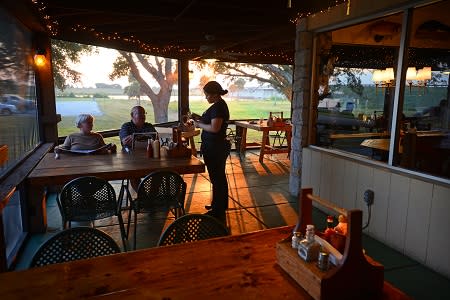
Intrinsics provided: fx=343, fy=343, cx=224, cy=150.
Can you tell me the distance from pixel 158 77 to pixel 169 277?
749cm

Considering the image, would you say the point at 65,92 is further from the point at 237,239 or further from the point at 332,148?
the point at 237,239

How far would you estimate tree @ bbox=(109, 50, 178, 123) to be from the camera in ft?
25.7

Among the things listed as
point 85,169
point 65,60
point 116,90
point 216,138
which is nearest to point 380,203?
point 216,138

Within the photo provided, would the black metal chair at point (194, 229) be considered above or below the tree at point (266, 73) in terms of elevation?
below

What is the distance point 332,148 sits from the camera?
14.4 ft

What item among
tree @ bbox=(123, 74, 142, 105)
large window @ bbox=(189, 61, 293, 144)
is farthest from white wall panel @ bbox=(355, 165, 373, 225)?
large window @ bbox=(189, 61, 293, 144)

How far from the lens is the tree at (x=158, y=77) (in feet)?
25.7

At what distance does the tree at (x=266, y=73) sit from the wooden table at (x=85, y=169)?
963cm

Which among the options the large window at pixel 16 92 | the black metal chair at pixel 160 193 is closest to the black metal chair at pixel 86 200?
the black metal chair at pixel 160 193

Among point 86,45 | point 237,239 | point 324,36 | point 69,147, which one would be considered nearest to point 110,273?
point 237,239

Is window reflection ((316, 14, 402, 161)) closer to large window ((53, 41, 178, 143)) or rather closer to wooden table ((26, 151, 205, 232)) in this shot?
wooden table ((26, 151, 205, 232))

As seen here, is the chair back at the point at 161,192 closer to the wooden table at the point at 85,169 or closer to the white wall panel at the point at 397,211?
the wooden table at the point at 85,169

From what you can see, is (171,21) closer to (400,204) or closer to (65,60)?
(65,60)

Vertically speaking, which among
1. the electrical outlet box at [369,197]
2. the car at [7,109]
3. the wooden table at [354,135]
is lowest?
the electrical outlet box at [369,197]
